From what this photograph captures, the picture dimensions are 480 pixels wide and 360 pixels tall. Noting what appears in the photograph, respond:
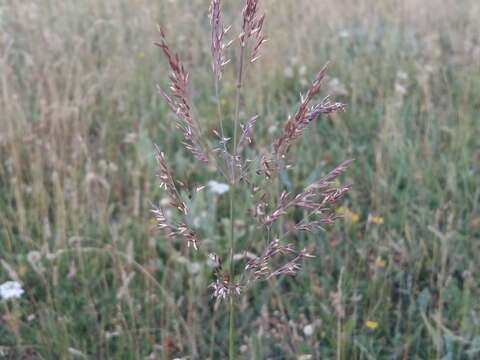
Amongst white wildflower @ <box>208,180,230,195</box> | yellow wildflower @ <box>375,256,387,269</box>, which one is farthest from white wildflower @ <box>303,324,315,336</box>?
white wildflower @ <box>208,180,230,195</box>

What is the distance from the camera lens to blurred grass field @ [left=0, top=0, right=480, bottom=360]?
208 centimetres

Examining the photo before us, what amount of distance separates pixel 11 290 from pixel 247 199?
1043 millimetres

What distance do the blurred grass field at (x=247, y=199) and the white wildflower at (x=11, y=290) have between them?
5 centimetres

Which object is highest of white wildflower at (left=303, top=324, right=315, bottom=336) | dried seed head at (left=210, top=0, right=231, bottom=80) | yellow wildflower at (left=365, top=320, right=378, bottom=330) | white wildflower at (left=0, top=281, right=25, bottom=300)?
dried seed head at (left=210, top=0, right=231, bottom=80)

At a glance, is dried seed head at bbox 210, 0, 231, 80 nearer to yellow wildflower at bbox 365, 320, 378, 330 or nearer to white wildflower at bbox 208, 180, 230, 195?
yellow wildflower at bbox 365, 320, 378, 330

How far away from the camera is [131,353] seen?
197cm

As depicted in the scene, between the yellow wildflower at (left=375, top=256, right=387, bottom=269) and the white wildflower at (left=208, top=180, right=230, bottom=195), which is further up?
the white wildflower at (left=208, top=180, right=230, bottom=195)

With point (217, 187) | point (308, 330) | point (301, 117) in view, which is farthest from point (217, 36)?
point (217, 187)

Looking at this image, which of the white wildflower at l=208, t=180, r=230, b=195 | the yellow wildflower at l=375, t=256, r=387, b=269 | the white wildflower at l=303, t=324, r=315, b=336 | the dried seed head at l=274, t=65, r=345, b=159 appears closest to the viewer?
the dried seed head at l=274, t=65, r=345, b=159

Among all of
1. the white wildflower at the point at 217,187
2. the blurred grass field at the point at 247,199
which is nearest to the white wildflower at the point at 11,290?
the blurred grass field at the point at 247,199

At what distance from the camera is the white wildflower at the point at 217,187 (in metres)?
2.64

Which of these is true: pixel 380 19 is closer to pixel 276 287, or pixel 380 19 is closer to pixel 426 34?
pixel 426 34

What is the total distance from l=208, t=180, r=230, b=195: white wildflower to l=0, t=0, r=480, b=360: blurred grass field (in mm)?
43

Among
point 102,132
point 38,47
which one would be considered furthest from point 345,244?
Result: point 38,47
